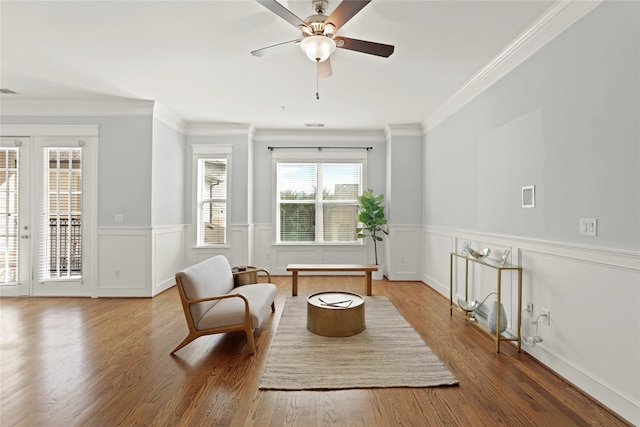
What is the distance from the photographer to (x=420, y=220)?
617 centimetres

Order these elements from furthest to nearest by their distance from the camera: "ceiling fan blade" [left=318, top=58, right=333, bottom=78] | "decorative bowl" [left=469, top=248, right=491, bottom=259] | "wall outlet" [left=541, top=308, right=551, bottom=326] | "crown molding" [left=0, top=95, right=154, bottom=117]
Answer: "crown molding" [left=0, top=95, right=154, bottom=117], "decorative bowl" [left=469, top=248, right=491, bottom=259], "ceiling fan blade" [left=318, top=58, right=333, bottom=78], "wall outlet" [left=541, top=308, right=551, bottom=326]

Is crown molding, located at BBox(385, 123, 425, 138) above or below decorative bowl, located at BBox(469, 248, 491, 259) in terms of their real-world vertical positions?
above

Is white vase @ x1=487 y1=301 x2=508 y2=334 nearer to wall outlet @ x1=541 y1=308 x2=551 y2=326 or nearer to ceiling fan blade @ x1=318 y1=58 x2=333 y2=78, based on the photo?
wall outlet @ x1=541 y1=308 x2=551 y2=326

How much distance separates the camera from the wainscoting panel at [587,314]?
206 cm

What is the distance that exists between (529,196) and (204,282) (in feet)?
10.2

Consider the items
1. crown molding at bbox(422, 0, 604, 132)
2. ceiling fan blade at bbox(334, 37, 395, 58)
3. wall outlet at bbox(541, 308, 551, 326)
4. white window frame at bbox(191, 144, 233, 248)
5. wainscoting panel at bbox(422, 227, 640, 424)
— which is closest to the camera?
wainscoting panel at bbox(422, 227, 640, 424)

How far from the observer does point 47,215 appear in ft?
16.1

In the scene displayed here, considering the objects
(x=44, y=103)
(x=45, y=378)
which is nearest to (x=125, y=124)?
(x=44, y=103)

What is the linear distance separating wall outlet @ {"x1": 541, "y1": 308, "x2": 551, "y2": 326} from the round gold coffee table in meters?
1.59

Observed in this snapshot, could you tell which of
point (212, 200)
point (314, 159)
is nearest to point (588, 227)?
point (314, 159)

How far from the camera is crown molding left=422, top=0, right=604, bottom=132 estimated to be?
247cm

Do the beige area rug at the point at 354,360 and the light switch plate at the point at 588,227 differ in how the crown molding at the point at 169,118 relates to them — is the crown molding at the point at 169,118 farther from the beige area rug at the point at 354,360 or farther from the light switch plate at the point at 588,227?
the light switch plate at the point at 588,227

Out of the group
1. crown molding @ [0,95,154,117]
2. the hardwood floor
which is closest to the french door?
crown molding @ [0,95,154,117]

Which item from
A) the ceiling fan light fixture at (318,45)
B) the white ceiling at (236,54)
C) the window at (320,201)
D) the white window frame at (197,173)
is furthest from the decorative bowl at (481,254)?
the white window frame at (197,173)
